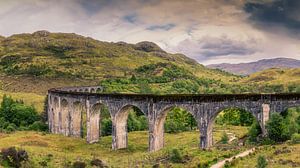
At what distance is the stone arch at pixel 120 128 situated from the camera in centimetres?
6796

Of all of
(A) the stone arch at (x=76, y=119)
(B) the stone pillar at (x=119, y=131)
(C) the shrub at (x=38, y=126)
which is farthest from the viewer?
(C) the shrub at (x=38, y=126)

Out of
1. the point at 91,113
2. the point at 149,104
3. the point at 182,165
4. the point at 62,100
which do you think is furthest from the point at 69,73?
the point at 182,165

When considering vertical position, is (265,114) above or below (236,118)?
above

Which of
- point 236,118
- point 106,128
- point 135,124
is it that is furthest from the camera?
point 236,118

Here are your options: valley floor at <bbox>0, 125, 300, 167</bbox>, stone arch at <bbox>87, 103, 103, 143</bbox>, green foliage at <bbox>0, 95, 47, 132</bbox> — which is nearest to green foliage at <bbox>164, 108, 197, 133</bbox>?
valley floor at <bbox>0, 125, 300, 167</bbox>

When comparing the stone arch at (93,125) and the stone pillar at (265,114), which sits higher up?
the stone pillar at (265,114)

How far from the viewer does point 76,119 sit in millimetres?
86125

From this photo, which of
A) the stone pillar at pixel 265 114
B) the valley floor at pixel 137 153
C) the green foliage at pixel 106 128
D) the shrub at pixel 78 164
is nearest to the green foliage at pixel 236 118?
the valley floor at pixel 137 153

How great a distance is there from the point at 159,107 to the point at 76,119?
3221 centimetres

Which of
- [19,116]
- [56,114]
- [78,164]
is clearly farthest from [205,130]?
[19,116]

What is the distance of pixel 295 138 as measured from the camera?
1982 inches

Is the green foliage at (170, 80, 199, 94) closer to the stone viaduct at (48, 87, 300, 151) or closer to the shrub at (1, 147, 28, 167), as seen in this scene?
the stone viaduct at (48, 87, 300, 151)

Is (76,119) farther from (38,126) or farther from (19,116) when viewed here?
(19,116)

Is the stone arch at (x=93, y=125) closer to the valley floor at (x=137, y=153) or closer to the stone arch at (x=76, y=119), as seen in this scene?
the valley floor at (x=137, y=153)
